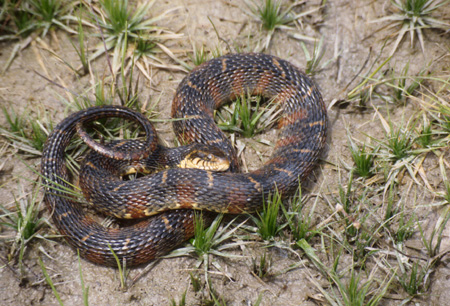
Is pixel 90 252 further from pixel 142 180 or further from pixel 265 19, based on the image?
pixel 265 19

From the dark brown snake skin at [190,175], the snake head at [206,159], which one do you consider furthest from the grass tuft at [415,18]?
the snake head at [206,159]

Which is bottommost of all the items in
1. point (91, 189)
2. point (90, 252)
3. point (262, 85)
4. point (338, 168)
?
point (90, 252)

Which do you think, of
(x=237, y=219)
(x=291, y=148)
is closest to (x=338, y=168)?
(x=291, y=148)

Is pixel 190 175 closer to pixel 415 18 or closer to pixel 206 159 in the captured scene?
pixel 206 159

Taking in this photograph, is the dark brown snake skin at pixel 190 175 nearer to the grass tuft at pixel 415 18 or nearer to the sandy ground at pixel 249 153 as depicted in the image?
the sandy ground at pixel 249 153

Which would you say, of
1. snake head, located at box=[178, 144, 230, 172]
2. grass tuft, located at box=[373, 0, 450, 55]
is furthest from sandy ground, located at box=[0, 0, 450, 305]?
snake head, located at box=[178, 144, 230, 172]
